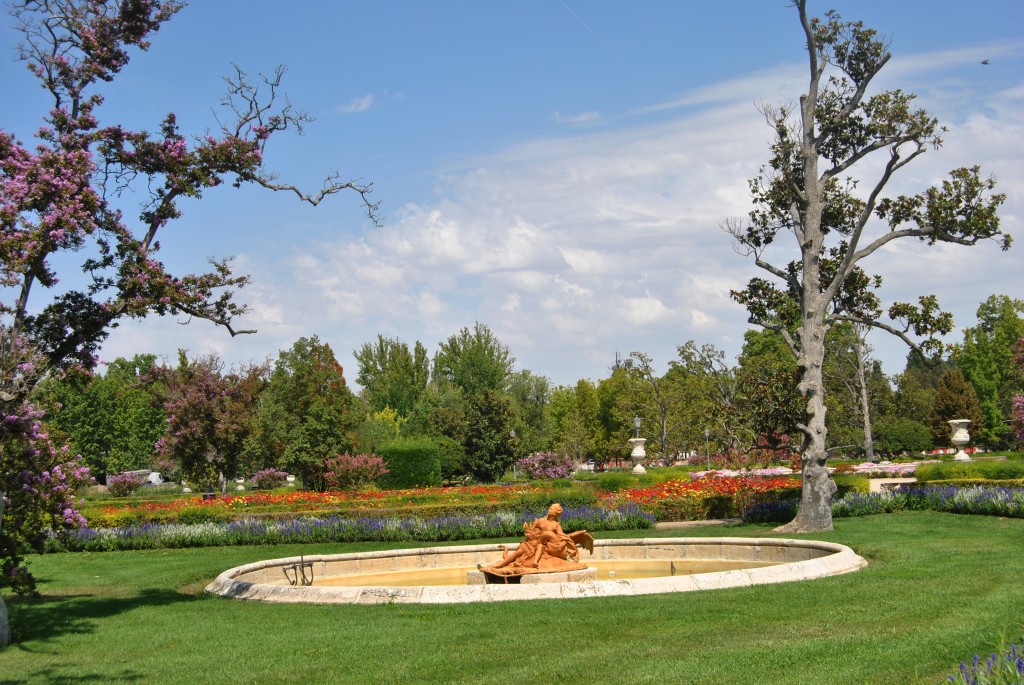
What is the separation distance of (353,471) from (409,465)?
2.37 metres

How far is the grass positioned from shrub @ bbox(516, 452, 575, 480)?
994 inches

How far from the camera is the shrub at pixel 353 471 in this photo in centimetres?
3128

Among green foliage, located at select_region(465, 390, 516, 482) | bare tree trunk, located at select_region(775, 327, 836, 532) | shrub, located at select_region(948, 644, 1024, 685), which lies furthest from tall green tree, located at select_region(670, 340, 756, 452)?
shrub, located at select_region(948, 644, 1024, 685)

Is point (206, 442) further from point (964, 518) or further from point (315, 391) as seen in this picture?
point (964, 518)

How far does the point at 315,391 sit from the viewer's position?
35.6 metres

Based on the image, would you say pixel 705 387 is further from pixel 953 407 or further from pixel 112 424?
pixel 112 424

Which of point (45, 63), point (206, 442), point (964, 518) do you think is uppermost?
point (45, 63)

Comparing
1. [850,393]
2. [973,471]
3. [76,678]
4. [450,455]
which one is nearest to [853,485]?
[973,471]

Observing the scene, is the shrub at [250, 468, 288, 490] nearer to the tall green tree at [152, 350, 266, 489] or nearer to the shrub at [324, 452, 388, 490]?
the tall green tree at [152, 350, 266, 489]

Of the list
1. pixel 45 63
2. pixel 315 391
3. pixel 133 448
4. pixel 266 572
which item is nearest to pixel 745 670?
pixel 266 572

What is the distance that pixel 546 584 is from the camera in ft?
35.7

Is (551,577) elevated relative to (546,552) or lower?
lower

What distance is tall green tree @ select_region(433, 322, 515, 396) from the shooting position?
2011 inches

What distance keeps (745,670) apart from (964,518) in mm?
13883
